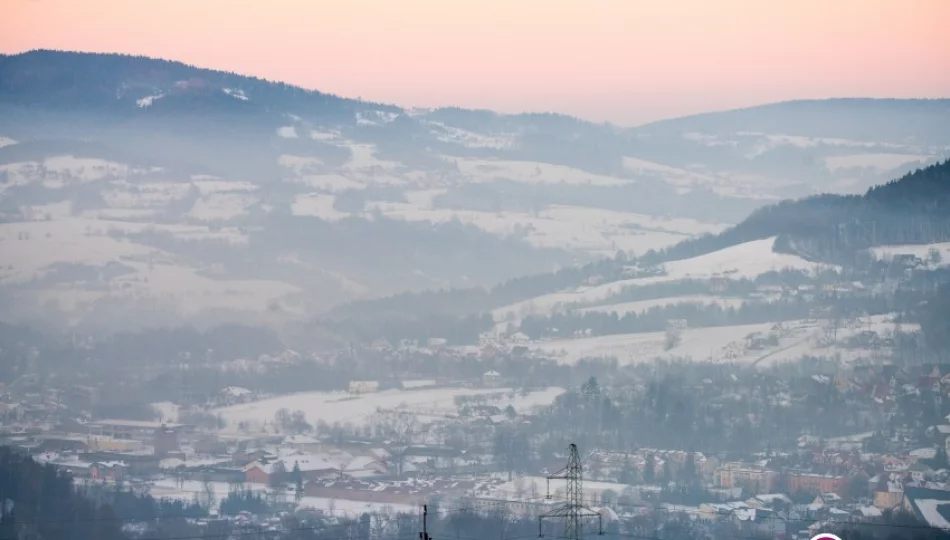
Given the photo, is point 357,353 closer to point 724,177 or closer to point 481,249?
point 481,249

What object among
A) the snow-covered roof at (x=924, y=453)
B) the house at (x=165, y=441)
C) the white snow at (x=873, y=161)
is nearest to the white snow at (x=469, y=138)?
the white snow at (x=873, y=161)

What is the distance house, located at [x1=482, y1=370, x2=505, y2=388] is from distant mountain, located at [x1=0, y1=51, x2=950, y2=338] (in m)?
13.7

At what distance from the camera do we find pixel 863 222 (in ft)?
268

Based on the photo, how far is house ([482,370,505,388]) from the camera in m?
71.0

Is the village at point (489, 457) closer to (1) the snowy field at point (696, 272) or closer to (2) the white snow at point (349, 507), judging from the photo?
(2) the white snow at point (349, 507)

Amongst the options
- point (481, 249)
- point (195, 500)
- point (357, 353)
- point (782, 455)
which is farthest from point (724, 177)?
point (195, 500)

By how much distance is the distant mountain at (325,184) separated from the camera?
8950 cm

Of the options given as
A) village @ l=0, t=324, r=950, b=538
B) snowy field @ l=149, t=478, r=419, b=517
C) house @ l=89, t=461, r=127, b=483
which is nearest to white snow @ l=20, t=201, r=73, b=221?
village @ l=0, t=324, r=950, b=538

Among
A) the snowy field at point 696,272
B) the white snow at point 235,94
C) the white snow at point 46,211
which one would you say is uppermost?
the white snow at point 235,94

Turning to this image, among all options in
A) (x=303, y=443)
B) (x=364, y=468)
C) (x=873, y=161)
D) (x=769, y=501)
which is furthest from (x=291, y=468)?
(x=873, y=161)

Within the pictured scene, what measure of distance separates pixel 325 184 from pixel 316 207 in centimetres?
535

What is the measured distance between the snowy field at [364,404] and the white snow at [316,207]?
34.0 metres

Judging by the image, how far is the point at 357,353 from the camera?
254ft

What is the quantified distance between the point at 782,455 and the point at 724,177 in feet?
221
